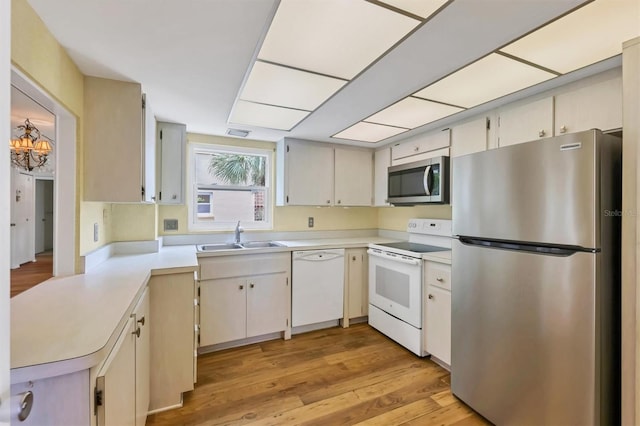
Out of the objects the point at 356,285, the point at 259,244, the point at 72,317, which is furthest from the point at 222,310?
the point at 72,317

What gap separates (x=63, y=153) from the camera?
→ 5.43 ft

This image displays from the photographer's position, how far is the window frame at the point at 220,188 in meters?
3.02

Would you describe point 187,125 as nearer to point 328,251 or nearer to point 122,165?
point 122,165

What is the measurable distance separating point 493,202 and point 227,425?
201 cm

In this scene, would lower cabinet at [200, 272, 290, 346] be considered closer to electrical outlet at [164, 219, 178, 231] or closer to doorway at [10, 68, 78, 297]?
electrical outlet at [164, 219, 178, 231]

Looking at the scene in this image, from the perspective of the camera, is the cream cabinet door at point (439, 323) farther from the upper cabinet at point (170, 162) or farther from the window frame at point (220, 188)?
the upper cabinet at point (170, 162)

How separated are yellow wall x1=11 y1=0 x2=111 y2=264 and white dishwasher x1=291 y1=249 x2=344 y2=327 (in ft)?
5.30

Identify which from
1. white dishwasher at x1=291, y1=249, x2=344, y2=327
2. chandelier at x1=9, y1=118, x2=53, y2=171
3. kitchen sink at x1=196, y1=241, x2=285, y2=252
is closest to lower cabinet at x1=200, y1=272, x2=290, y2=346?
white dishwasher at x1=291, y1=249, x2=344, y2=327

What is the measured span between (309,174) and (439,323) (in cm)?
193

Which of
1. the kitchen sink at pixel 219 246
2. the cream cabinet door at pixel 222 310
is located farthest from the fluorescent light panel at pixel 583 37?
the kitchen sink at pixel 219 246

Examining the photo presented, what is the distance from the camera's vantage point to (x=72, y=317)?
1.07 metres

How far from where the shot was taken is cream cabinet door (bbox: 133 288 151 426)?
1360 mm

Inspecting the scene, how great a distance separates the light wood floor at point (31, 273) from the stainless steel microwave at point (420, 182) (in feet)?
8.89

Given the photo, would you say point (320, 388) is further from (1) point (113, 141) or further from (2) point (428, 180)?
(1) point (113, 141)
